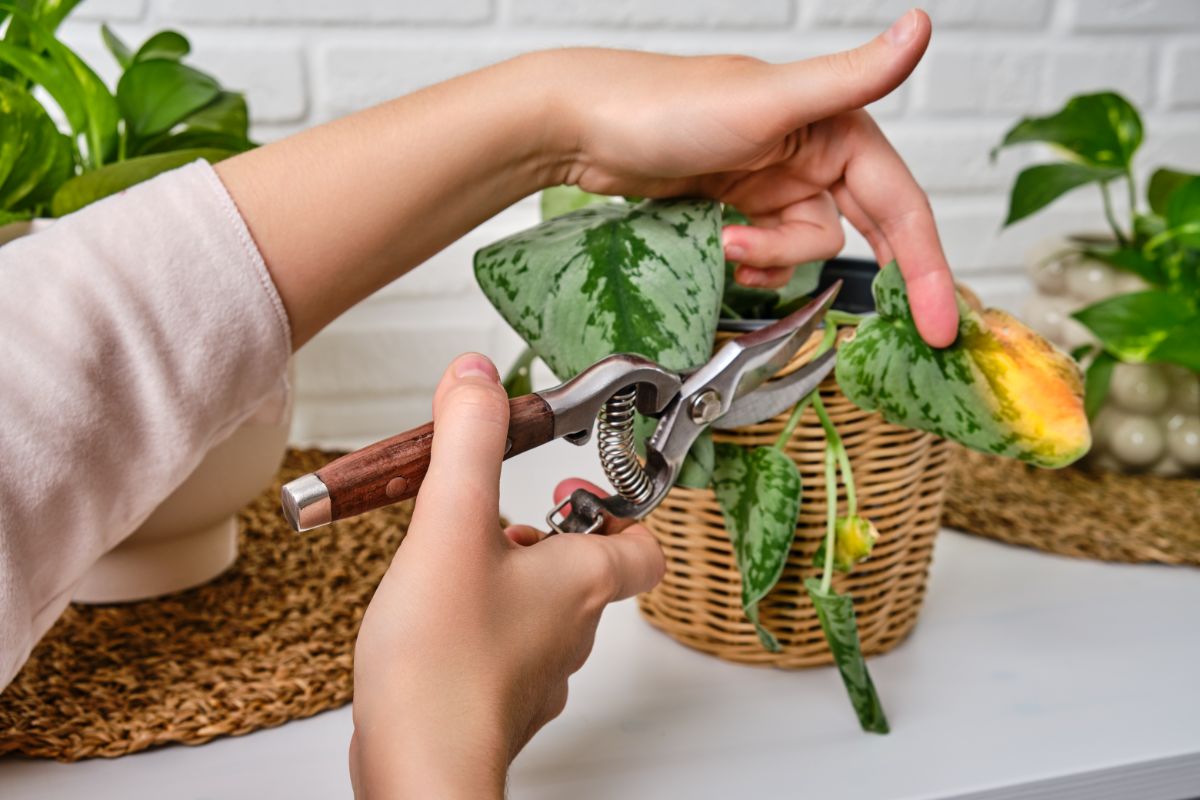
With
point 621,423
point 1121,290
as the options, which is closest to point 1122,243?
point 1121,290

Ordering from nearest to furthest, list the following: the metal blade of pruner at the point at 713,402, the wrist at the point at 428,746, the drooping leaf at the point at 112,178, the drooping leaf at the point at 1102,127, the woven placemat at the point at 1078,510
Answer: the wrist at the point at 428,746
the metal blade of pruner at the point at 713,402
the drooping leaf at the point at 112,178
the woven placemat at the point at 1078,510
the drooping leaf at the point at 1102,127

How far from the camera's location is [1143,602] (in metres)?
0.66

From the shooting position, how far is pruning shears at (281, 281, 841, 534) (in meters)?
Result: 0.35

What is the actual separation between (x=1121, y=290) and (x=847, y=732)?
1.61 feet

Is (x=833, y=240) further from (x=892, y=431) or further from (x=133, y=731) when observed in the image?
(x=133, y=731)

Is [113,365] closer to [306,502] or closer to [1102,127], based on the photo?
[306,502]

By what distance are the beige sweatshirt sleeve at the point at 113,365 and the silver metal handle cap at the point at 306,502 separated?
178mm

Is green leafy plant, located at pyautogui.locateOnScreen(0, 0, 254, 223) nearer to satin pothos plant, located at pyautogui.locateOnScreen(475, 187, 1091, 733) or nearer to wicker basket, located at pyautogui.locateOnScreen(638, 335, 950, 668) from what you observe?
satin pothos plant, located at pyautogui.locateOnScreen(475, 187, 1091, 733)

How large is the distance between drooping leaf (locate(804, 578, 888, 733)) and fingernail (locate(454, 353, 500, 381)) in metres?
0.18

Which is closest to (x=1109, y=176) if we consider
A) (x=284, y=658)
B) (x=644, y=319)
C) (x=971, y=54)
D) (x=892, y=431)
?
(x=971, y=54)

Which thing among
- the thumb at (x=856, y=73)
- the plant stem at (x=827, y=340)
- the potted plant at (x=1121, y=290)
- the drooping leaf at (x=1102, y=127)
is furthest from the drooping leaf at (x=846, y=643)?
the drooping leaf at (x=1102, y=127)

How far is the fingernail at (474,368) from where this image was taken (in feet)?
1.28

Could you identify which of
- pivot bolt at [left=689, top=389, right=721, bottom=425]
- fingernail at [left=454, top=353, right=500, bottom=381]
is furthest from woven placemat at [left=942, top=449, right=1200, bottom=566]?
fingernail at [left=454, top=353, right=500, bottom=381]

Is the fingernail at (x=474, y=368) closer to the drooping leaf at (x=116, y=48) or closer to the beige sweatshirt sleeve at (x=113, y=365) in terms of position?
the beige sweatshirt sleeve at (x=113, y=365)
